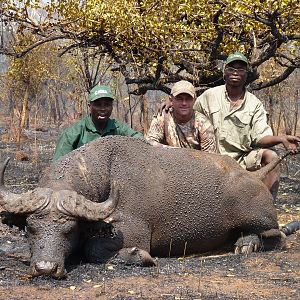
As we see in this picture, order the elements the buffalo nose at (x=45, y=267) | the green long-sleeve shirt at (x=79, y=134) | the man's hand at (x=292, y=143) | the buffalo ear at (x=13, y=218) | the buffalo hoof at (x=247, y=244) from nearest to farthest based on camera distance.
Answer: the buffalo nose at (x=45, y=267), the buffalo ear at (x=13, y=218), the buffalo hoof at (x=247, y=244), the man's hand at (x=292, y=143), the green long-sleeve shirt at (x=79, y=134)

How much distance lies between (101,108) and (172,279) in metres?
2.67

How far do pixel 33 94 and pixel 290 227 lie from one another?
2768 centimetres

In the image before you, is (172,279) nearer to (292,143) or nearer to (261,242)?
(261,242)

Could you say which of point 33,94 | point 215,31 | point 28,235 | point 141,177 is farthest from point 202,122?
point 33,94

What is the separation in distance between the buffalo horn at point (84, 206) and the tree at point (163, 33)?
17.3 feet

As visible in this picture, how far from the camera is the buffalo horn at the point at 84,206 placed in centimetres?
559

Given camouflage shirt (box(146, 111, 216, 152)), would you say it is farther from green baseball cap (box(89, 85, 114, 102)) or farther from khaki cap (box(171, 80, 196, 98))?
green baseball cap (box(89, 85, 114, 102))

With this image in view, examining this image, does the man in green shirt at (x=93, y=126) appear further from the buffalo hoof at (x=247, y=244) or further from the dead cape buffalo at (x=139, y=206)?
the buffalo hoof at (x=247, y=244)

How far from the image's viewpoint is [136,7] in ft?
37.3

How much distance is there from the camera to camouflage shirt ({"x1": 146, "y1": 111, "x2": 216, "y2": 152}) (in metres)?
7.64

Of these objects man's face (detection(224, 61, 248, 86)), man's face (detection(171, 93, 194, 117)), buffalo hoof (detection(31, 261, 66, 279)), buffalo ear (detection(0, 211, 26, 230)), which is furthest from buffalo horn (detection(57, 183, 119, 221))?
man's face (detection(224, 61, 248, 86))

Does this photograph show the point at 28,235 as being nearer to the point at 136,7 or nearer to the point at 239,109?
the point at 239,109

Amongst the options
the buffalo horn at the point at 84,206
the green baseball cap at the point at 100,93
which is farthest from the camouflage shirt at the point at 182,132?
the buffalo horn at the point at 84,206

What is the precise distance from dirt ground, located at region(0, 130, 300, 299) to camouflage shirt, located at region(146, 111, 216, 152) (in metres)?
1.40
